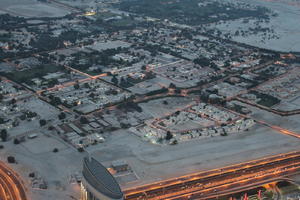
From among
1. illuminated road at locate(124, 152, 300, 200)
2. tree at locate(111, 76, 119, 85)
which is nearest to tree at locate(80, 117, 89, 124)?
tree at locate(111, 76, 119, 85)

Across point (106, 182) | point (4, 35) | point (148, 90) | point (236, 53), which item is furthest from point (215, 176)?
point (4, 35)

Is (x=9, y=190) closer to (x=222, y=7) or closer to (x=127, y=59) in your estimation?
(x=127, y=59)

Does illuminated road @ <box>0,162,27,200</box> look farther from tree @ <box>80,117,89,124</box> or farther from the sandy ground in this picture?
the sandy ground

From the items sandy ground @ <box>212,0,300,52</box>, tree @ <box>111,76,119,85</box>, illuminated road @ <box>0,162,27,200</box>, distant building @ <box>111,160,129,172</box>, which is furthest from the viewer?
sandy ground @ <box>212,0,300,52</box>

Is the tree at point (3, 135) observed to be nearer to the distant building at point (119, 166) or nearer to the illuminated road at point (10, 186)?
the illuminated road at point (10, 186)

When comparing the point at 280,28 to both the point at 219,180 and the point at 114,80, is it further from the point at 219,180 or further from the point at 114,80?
the point at 219,180
